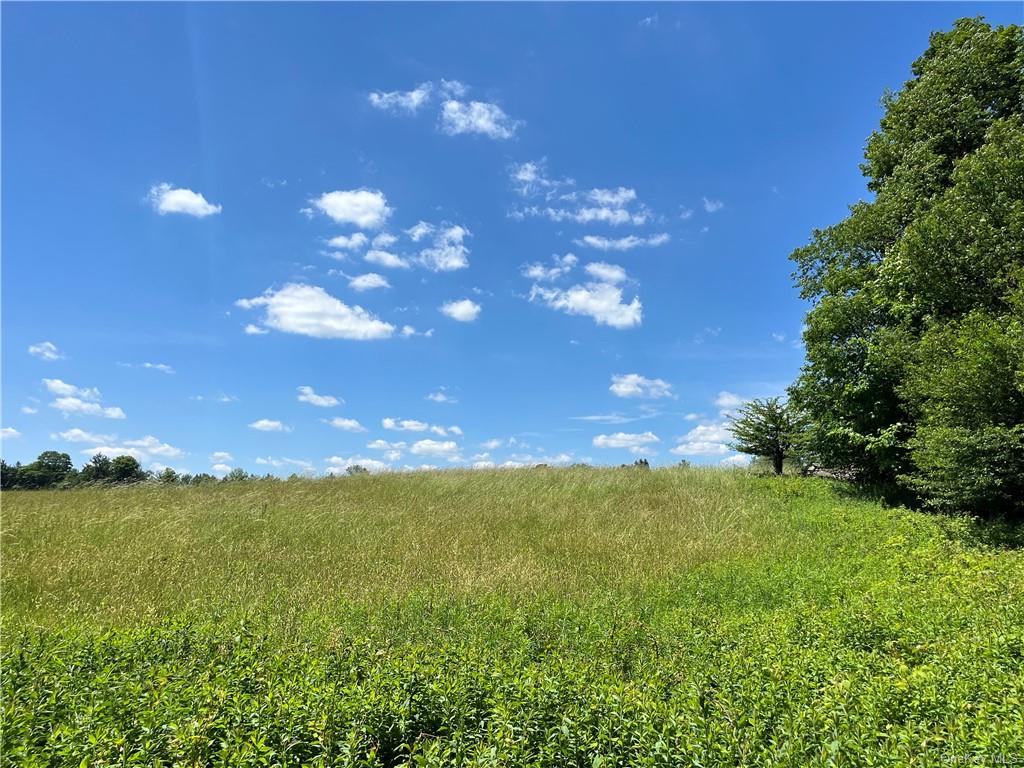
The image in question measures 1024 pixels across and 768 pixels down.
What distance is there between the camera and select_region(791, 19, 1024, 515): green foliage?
10680mm

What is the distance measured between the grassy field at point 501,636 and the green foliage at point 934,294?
93.7 inches

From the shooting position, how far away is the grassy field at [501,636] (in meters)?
2.70

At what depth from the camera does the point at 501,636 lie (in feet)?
18.1

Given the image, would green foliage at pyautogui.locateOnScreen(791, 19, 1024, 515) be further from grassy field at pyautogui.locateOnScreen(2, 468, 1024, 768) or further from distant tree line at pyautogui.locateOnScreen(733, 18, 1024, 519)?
grassy field at pyautogui.locateOnScreen(2, 468, 1024, 768)

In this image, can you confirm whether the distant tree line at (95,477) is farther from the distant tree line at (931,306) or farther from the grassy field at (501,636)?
the distant tree line at (931,306)

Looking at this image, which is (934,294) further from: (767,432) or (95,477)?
(95,477)

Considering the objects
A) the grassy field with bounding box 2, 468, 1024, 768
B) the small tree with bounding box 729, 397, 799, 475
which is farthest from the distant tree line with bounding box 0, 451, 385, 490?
the small tree with bounding box 729, 397, 799, 475

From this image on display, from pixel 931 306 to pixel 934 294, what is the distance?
478 mm

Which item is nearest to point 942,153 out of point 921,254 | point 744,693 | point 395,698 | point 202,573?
point 921,254

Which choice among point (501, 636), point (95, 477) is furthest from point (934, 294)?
point (95, 477)

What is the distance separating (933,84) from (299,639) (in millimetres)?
22068

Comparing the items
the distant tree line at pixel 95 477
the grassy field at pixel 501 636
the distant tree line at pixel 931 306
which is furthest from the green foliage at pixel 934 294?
the distant tree line at pixel 95 477

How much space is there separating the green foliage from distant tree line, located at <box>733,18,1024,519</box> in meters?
0.04

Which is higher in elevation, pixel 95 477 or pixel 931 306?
pixel 931 306
